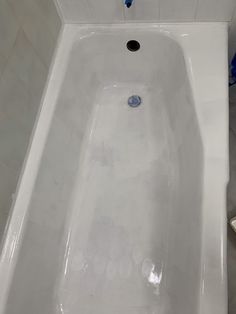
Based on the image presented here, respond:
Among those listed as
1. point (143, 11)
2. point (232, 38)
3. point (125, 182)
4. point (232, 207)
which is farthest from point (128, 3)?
point (232, 207)

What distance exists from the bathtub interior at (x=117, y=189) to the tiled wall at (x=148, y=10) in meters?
0.07

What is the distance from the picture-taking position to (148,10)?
3.74 feet

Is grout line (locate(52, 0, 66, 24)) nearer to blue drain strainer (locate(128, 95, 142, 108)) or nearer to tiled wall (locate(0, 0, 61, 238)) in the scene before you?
tiled wall (locate(0, 0, 61, 238))

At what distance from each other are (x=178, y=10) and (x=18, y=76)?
70 centimetres

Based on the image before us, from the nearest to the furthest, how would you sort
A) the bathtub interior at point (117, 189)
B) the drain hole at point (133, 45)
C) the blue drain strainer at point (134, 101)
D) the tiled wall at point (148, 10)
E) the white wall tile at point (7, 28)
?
the white wall tile at point (7, 28) < the bathtub interior at point (117, 189) < the tiled wall at point (148, 10) < the drain hole at point (133, 45) < the blue drain strainer at point (134, 101)

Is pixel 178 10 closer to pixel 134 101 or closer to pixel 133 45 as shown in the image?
pixel 133 45

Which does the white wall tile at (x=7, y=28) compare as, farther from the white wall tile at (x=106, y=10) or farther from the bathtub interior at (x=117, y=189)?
the white wall tile at (x=106, y=10)

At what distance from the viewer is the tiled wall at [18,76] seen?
0.86m

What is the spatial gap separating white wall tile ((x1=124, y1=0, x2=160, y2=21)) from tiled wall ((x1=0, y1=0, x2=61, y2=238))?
1.11ft

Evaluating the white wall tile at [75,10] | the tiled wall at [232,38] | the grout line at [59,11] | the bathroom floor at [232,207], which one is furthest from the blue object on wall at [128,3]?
the bathroom floor at [232,207]

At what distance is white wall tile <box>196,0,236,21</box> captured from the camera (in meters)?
1.06

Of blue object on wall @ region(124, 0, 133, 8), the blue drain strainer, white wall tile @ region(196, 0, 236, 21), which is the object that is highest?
white wall tile @ region(196, 0, 236, 21)

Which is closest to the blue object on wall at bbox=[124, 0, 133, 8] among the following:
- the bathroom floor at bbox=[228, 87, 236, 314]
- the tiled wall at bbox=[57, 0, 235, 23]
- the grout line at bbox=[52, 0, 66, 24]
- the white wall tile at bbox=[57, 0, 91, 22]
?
the tiled wall at bbox=[57, 0, 235, 23]

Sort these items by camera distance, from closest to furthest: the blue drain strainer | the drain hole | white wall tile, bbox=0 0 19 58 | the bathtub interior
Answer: white wall tile, bbox=0 0 19 58, the bathtub interior, the drain hole, the blue drain strainer
